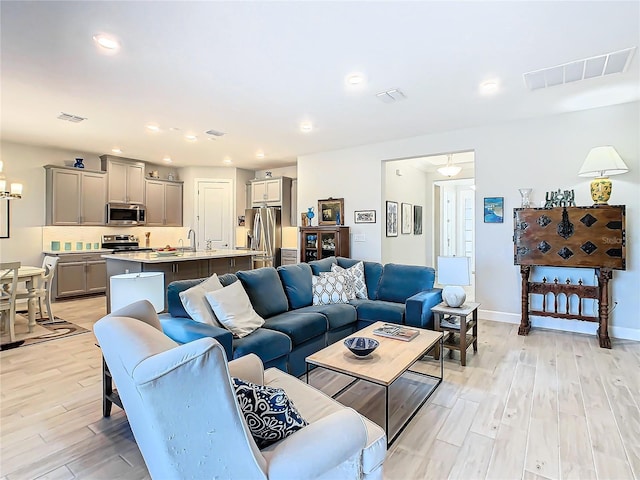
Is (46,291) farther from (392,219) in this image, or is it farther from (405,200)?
(405,200)

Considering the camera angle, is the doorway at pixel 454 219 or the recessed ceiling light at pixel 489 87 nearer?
the recessed ceiling light at pixel 489 87

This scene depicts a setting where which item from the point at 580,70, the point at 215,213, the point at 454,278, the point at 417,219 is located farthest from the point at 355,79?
the point at 215,213

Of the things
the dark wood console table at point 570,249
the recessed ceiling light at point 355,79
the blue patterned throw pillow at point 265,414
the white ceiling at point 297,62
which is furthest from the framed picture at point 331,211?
the blue patterned throw pillow at point 265,414

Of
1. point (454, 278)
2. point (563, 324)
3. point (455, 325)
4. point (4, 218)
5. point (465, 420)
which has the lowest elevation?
point (465, 420)

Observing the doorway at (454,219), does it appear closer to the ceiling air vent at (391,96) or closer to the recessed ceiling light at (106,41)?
the ceiling air vent at (391,96)

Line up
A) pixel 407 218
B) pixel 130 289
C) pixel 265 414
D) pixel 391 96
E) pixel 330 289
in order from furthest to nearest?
1. pixel 407 218
2. pixel 330 289
3. pixel 391 96
4. pixel 130 289
5. pixel 265 414

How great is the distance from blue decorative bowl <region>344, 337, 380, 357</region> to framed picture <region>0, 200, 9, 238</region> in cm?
655

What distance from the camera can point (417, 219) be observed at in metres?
7.90

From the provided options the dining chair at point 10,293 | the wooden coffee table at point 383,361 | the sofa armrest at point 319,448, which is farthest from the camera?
→ the dining chair at point 10,293

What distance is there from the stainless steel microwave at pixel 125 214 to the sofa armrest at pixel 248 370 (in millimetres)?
6497

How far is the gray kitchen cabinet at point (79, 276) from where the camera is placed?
20.1ft

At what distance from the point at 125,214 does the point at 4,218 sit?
1886 mm

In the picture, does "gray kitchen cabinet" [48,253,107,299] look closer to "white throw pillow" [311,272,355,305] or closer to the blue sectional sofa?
the blue sectional sofa

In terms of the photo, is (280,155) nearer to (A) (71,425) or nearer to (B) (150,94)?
(B) (150,94)
